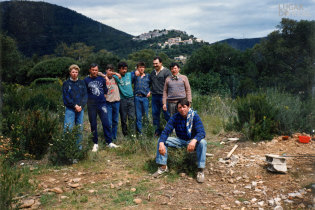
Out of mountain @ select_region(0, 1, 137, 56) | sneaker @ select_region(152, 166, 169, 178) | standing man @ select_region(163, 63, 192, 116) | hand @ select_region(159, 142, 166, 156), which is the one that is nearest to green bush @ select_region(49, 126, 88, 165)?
sneaker @ select_region(152, 166, 169, 178)

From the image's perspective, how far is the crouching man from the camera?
4.06 meters

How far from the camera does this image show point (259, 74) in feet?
78.7

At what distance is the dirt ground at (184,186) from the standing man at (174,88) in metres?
1.42

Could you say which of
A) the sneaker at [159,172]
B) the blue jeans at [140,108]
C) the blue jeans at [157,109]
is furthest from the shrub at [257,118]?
the sneaker at [159,172]

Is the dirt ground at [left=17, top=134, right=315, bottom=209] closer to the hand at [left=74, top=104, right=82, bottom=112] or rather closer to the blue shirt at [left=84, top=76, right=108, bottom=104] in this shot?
the hand at [left=74, top=104, right=82, bottom=112]

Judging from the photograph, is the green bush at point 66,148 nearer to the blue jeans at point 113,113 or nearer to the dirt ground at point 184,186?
the dirt ground at point 184,186

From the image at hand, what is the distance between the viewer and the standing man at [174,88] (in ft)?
18.4

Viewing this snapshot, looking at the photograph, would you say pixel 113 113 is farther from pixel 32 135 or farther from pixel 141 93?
pixel 32 135

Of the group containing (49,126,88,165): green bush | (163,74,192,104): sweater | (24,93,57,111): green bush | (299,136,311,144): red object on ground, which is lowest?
(299,136,311,144): red object on ground

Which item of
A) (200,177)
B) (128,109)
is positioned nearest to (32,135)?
(128,109)

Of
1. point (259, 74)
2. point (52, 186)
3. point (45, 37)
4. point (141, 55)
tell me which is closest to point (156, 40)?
point (141, 55)

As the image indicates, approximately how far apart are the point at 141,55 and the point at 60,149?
3791 centimetres

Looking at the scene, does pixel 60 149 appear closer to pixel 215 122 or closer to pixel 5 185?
pixel 5 185

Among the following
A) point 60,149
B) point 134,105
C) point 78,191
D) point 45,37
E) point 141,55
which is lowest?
point 78,191
